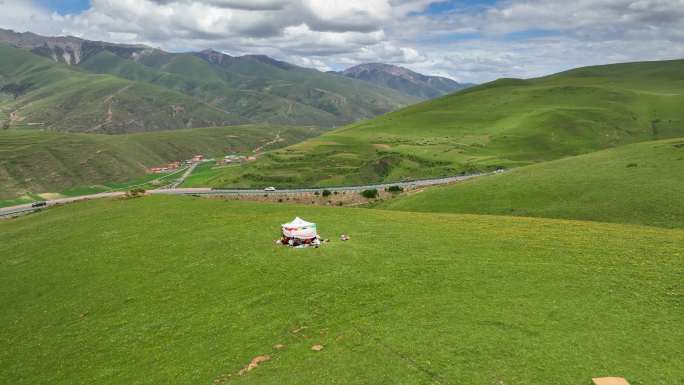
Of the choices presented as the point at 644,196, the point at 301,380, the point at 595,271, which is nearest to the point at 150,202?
the point at 301,380

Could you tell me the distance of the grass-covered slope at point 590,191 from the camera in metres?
62.0

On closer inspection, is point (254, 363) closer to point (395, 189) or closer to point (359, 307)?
point (359, 307)

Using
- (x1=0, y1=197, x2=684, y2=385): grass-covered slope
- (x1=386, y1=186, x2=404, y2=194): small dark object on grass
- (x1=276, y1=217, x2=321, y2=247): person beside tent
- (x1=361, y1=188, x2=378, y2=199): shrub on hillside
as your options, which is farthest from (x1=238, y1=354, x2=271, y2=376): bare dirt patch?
(x1=386, y1=186, x2=404, y2=194): small dark object on grass

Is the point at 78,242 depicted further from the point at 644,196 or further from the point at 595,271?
the point at 644,196

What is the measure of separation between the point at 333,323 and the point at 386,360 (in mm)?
5988

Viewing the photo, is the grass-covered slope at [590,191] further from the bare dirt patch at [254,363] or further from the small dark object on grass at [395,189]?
the bare dirt patch at [254,363]

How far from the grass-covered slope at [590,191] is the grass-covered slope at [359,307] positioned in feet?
43.2

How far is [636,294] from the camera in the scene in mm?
30797

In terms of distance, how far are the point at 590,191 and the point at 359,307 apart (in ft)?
191

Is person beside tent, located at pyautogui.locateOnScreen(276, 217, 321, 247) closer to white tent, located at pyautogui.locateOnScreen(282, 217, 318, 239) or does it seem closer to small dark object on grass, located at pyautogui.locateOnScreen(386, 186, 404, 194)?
white tent, located at pyautogui.locateOnScreen(282, 217, 318, 239)

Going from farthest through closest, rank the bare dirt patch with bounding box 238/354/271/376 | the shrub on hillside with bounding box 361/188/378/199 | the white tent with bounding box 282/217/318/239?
the shrub on hillside with bounding box 361/188/378/199 < the white tent with bounding box 282/217/318/239 < the bare dirt patch with bounding box 238/354/271/376

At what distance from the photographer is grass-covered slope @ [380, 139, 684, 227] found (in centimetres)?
Answer: 6203

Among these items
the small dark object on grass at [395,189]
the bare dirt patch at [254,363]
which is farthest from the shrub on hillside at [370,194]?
the bare dirt patch at [254,363]

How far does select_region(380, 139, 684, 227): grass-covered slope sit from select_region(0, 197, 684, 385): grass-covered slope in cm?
1316
